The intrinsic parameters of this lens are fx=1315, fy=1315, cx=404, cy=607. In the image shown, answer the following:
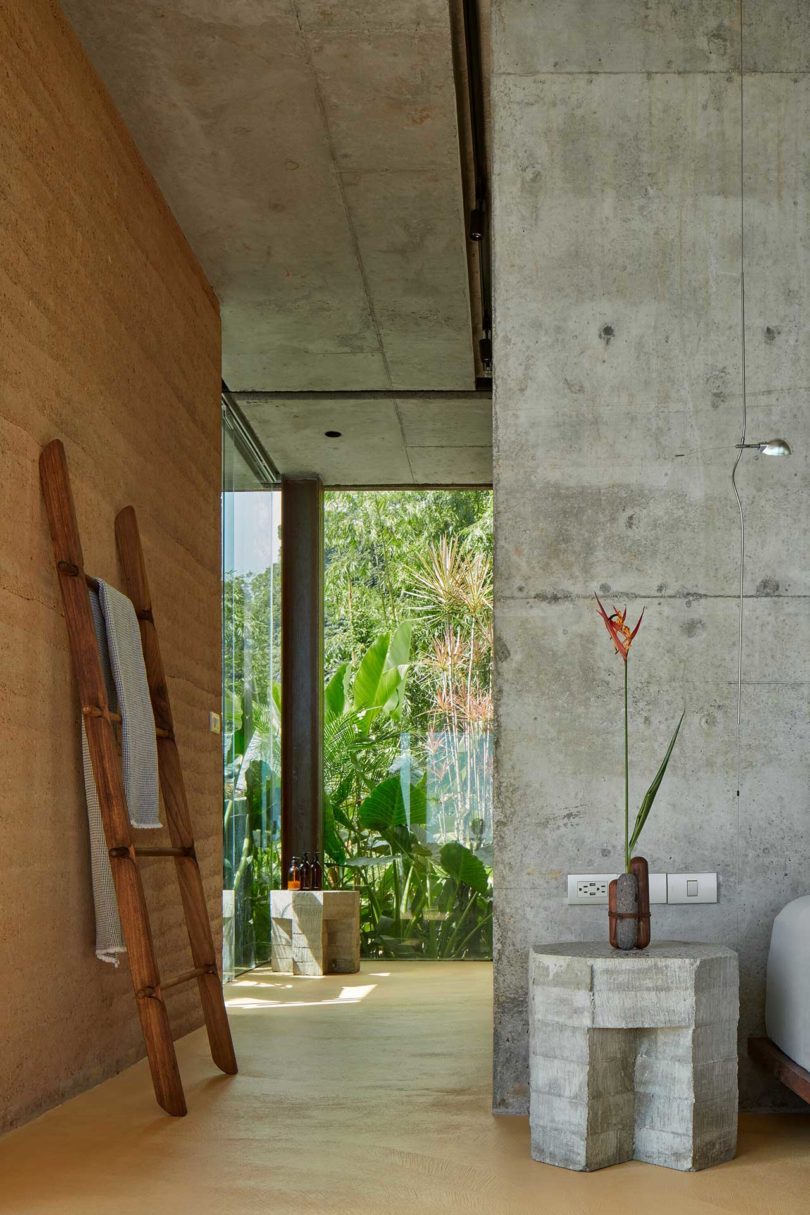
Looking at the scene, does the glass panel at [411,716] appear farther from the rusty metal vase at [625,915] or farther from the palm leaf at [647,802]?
the rusty metal vase at [625,915]

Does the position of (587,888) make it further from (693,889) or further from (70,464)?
(70,464)

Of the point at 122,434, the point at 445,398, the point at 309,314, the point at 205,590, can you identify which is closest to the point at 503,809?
the point at 122,434

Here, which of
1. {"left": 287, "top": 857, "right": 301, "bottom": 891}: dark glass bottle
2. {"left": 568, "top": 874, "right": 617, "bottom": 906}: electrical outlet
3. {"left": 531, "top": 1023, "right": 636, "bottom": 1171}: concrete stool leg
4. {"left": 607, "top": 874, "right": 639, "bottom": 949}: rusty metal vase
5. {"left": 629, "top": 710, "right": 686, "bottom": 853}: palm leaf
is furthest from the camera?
{"left": 287, "top": 857, "right": 301, "bottom": 891}: dark glass bottle

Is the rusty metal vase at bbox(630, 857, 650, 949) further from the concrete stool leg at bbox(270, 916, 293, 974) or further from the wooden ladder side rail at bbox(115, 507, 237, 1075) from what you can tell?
the concrete stool leg at bbox(270, 916, 293, 974)

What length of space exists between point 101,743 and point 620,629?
134 cm

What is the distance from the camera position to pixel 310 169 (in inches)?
175

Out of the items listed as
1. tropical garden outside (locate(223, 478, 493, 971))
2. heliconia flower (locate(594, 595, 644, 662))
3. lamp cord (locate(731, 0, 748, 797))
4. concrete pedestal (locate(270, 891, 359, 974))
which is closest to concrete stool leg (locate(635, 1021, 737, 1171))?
lamp cord (locate(731, 0, 748, 797))

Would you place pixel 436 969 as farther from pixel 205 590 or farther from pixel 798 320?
pixel 798 320

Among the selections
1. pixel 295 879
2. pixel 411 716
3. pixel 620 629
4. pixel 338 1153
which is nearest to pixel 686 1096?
pixel 338 1153

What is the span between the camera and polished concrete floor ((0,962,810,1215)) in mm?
2322

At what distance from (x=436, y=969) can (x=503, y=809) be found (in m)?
4.11

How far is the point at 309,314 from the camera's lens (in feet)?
18.3

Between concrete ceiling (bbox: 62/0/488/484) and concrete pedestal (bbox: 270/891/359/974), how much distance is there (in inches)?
99.3

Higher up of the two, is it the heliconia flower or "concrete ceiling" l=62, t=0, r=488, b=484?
"concrete ceiling" l=62, t=0, r=488, b=484
